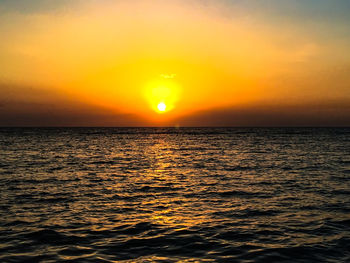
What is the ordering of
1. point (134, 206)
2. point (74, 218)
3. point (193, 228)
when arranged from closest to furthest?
point (193, 228) → point (74, 218) → point (134, 206)

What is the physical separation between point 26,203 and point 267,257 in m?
13.8

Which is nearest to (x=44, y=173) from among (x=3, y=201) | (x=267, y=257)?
(x=3, y=201)

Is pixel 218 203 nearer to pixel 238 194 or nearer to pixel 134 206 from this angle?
pixel 238 194

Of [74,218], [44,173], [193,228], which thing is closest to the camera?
[193,228]

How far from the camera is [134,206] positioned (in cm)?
1683

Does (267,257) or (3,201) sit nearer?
(267,257)

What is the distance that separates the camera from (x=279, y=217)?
48.1ft

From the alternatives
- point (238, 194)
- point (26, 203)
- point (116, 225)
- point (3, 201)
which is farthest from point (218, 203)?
point (3, 201)

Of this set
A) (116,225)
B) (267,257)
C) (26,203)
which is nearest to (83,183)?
(26,203)

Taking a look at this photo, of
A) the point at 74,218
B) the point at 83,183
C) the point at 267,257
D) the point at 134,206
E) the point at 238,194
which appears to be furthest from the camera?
the point at 83,183

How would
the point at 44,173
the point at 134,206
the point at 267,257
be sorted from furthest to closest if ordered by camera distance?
the point at 44,173 < the point at 134,206 < the point at 267,257

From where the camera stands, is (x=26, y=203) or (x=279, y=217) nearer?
(x=279, y=217)

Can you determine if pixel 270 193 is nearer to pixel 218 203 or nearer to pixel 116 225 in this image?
pixel 218 203

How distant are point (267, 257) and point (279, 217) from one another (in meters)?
5.02
